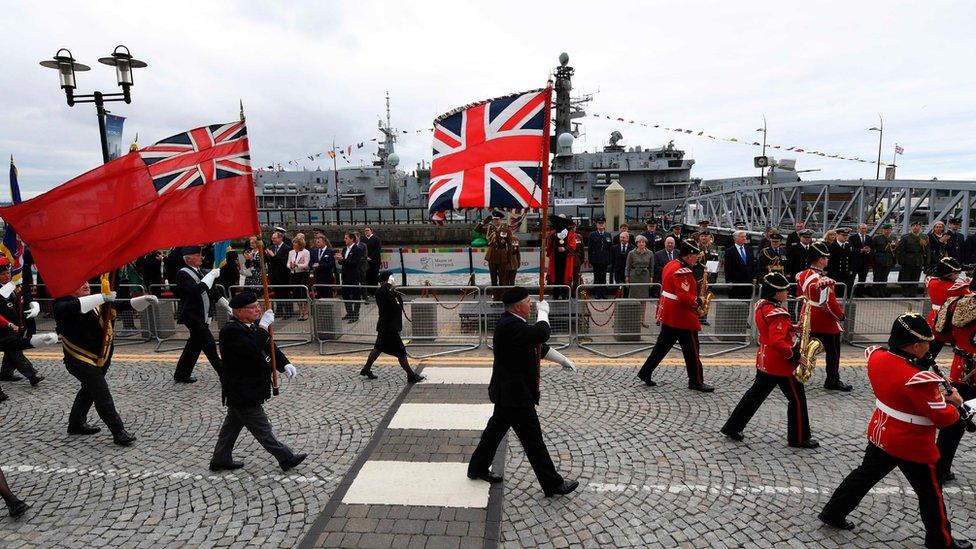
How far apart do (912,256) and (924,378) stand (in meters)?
11.4

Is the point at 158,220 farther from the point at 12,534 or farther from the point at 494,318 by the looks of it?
the point at 494,318

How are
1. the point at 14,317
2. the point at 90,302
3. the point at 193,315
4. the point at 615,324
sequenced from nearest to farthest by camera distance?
the point at 90,302
the point at 14,317
the point at 193,315
the point at 615,324

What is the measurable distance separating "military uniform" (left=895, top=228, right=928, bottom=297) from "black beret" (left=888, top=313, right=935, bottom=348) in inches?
428

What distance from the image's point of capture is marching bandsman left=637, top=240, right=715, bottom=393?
22.0 ft

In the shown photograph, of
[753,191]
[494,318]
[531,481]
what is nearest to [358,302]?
[494,318]

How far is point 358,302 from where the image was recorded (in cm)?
935

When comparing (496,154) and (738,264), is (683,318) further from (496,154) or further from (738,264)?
(738,264)

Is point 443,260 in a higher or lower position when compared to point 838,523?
higher

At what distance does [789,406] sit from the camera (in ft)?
17.2

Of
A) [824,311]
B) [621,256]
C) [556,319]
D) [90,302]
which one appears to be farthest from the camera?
[621,256]

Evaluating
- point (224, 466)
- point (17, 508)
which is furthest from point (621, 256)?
point (17, 508)

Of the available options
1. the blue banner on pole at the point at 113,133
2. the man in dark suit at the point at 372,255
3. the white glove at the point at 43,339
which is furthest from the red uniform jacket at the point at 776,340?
the blue banner on pole at the point at 113,133

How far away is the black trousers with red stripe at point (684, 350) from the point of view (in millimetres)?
6797

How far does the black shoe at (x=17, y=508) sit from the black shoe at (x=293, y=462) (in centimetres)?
205
